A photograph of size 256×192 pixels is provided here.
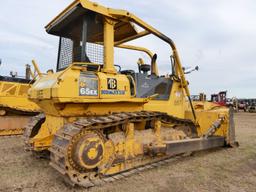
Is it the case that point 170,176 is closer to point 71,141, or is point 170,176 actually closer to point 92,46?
point 71,141

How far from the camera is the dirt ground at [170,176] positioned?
143 inches

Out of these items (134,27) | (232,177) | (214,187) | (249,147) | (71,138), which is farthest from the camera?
(249,147)

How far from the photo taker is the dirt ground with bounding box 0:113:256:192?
11.9 ft

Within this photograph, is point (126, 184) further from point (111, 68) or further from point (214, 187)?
point (111, 68)

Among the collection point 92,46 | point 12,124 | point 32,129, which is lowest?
point 12,124

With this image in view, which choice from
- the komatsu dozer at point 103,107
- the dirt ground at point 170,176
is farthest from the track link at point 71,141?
the dirt ground at point 170,176

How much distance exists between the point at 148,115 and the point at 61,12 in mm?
2687

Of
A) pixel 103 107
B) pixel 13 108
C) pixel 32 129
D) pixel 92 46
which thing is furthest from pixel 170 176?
pixel 13 108

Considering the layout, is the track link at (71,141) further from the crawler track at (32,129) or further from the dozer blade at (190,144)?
the crawler track at (32,129)

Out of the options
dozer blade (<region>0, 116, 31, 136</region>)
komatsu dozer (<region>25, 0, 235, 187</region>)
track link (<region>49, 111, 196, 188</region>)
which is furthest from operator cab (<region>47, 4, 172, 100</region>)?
dozer blade (<region>0, 116, 31, 136</region>)

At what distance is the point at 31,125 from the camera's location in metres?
5.25

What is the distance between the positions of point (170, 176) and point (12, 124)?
7.19 m

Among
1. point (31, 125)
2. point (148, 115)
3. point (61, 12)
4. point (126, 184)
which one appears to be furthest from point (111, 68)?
point (31, 125)

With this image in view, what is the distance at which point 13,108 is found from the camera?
8.84m
